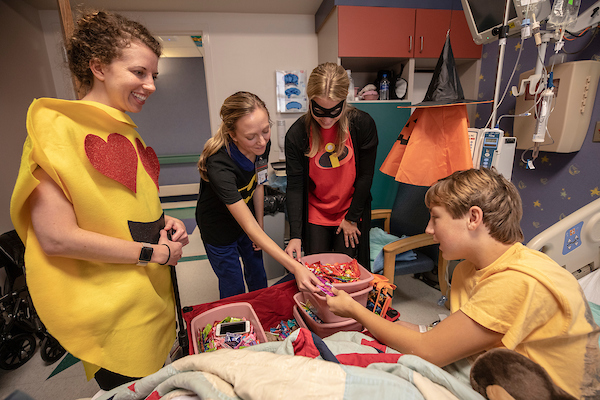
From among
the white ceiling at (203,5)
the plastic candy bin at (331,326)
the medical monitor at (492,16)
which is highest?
the white ceiling at (203,5)

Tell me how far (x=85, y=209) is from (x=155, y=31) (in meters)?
Result: 2.92

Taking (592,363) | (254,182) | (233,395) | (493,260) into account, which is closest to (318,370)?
(233,395)

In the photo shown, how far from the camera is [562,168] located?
2059 mm

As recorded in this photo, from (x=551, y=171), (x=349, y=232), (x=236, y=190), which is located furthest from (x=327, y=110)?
(x=551, y=171)

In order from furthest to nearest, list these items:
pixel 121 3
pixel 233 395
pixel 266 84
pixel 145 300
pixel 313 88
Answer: pixel 266 84 → pixel 121 3 → pixel 313 88 → pixel 145 300 → pixel 233 395

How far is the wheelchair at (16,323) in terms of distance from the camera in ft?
5.38

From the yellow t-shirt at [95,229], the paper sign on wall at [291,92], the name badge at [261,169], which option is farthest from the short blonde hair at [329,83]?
the paper sign on wall at [291,92]

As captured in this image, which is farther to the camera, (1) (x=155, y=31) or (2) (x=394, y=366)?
(1) (x=155, y=31)

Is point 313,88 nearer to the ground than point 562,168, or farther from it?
farther from it

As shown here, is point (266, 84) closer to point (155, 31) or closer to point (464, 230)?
point (155, 31)

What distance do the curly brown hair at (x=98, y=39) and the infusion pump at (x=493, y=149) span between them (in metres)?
1.78

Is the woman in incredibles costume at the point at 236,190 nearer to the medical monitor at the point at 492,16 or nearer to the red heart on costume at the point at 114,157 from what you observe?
the red heart on costume at the point at 114,157

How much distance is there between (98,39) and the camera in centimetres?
79

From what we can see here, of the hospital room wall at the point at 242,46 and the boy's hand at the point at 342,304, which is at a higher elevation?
the hospital room wall at the point at 242,46
